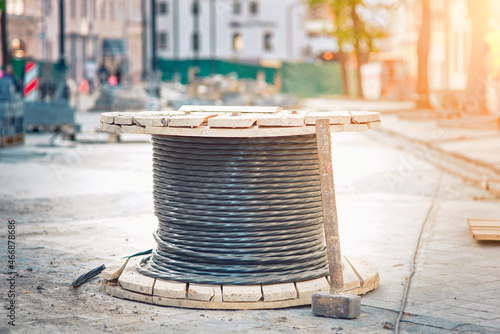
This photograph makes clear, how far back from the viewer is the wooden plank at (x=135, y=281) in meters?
5.91

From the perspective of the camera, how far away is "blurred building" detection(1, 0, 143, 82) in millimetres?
54528

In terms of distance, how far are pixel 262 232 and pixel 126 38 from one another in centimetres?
7130

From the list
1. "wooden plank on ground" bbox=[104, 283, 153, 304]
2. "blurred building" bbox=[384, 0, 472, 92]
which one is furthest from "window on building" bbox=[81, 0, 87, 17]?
"wooden plank on ground" bbox=[104, 283, 153, 304]

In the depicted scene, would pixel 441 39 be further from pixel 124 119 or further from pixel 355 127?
pixel 124 119

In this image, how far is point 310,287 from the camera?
590 cm

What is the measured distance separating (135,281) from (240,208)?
914 mm

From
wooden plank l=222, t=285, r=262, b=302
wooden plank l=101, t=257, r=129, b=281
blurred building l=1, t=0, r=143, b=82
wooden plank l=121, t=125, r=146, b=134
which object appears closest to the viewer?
wooden plank l=222, t=285, r=262, b=302

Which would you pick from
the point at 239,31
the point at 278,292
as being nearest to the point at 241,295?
the point at 278,292

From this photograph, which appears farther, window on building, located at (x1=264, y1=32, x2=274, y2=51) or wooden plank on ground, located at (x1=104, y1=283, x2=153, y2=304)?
window on building, located at (x1=264, y1=32, x2=274, y2=51)

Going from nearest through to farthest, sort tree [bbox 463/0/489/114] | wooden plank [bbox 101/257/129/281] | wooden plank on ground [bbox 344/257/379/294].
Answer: wooden plank on ground [bbox 344/257/379/294]
wooden plank [bbox 101/257/129/281]
tree [bbox 463/0/489/114]

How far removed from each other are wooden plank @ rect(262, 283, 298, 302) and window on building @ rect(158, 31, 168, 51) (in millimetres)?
85379

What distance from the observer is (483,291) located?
6.19 metres

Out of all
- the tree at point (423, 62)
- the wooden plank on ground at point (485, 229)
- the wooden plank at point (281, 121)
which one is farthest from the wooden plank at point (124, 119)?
the tree at point (423, 62)

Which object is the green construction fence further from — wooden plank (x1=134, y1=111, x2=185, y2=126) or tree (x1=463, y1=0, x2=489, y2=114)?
wooden plank (x1=134, y1=111, x2=185, y2=126)
